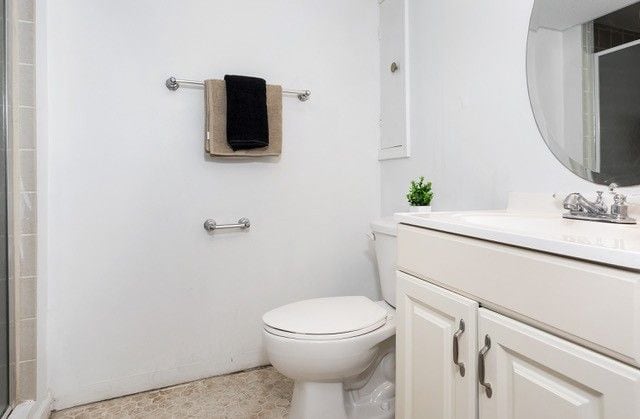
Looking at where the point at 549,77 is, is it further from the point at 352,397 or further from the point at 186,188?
the point at 186,188

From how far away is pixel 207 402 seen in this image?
5.21 feet

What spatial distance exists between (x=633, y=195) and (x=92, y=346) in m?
1.96

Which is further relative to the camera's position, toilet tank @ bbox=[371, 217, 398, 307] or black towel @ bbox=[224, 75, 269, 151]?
black towel @ bbox=[224, 75, 269, 151]

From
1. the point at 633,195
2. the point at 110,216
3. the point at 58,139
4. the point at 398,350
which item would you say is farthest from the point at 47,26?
the point at 633,195

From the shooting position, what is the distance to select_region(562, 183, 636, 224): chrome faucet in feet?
3.00

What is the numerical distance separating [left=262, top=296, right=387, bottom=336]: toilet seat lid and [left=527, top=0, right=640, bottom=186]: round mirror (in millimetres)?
794

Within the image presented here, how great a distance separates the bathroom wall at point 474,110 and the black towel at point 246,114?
2.30 feet

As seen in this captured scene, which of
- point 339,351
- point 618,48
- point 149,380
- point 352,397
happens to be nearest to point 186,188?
point 149,380

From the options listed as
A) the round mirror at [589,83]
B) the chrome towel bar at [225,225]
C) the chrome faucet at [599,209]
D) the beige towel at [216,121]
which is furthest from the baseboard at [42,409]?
the round mirror at [589,83]

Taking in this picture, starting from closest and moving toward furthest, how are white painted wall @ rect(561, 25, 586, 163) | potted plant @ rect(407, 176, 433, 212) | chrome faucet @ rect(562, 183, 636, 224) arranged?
1. chrome faucet @ rect(562, 183, 636, 224)
2. white painted wall @ rect(561, 25, 586, 163)
3. potted plant @ rect(407, 176, 433, 212)

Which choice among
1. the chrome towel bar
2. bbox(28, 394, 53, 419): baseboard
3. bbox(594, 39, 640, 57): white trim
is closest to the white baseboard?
bbox(28, 394, 53, 419): baseboard

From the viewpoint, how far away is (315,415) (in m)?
1.31

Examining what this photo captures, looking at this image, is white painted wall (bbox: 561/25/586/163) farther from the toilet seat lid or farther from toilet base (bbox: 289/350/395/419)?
toilet base (bbox: 289/350/395/419)

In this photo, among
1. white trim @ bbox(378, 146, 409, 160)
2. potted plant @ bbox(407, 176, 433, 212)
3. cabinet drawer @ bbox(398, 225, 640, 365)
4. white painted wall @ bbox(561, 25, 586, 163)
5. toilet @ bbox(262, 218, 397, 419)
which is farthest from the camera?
white trim @ bbox(378, 146, 409, 160)
